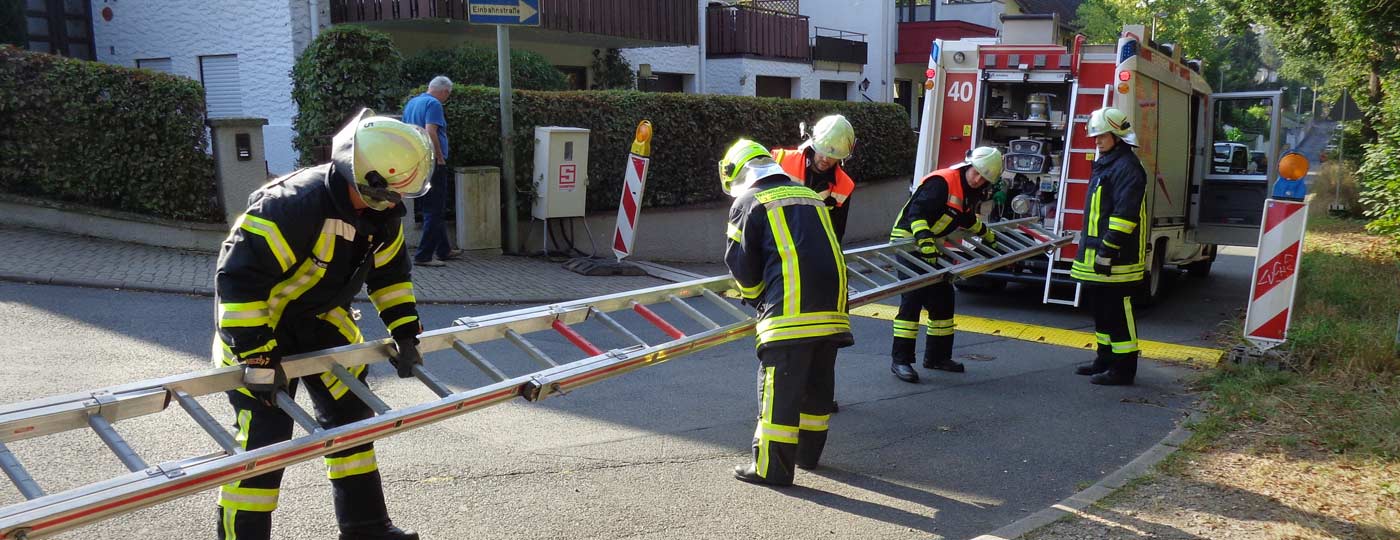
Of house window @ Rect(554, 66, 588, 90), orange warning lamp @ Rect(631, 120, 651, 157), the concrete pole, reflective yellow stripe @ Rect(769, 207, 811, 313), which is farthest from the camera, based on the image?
house window @ Rect(554, 66, 588, 90)

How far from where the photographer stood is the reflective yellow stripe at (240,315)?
3195mm

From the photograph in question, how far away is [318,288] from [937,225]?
171 inches

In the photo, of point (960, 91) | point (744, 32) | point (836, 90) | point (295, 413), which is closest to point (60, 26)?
point (744, 32)

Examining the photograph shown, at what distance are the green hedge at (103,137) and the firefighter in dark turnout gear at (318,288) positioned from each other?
23.3 feet

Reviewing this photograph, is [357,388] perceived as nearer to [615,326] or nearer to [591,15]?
[615,326]

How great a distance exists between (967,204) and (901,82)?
23.7m

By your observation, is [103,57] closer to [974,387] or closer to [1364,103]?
[974,387]

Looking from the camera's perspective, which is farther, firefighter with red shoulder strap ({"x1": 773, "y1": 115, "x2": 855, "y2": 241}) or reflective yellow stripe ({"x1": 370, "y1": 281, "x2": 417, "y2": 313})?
firefighter with red shoulder strap ({"x1": 773, "y1": 115, "x2": 855, "y2": 241})

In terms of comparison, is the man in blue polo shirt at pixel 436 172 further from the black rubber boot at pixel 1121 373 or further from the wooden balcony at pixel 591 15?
the black rubber boot at pixel 1121 373

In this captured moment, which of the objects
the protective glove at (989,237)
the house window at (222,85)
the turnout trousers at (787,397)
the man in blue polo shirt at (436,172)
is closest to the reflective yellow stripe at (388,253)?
the turnout trousers at (787,397)

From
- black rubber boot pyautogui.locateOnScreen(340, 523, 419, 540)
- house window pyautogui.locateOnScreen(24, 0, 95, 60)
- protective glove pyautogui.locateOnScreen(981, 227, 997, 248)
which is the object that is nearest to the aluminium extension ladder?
black rubber boot pyautogui.locateOnScreen(340, 523, 419, 540)

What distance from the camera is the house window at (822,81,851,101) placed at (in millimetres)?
25969

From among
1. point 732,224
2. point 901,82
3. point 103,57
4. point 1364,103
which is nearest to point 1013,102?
point 732,224

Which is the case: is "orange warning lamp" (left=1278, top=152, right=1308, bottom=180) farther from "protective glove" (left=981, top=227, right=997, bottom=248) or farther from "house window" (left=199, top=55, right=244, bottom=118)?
"house window" (left=199, top=55, right=244, bottom=118)
